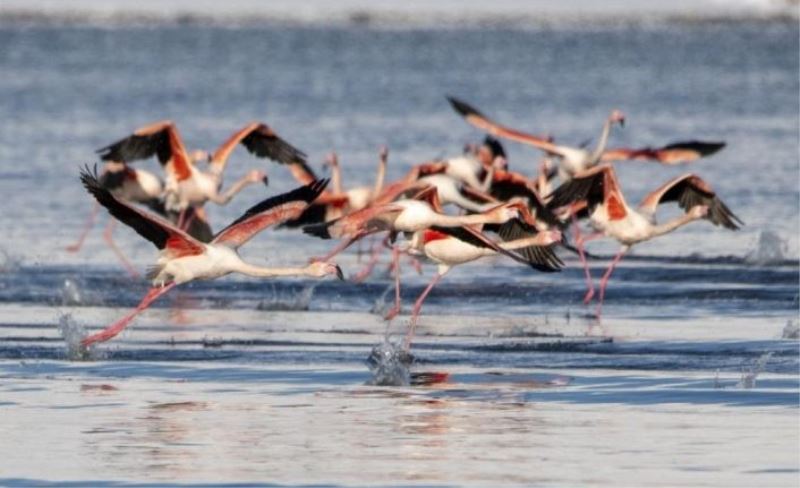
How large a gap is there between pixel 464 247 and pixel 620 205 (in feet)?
9.08

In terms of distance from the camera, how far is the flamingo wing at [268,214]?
1518cm

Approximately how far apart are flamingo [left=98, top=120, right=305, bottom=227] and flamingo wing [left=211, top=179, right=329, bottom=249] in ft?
14.9

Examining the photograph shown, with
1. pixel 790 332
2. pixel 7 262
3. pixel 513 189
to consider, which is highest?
pixel 513 189

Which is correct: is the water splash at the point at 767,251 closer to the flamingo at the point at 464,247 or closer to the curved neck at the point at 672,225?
the curved neck at the point at 672,225

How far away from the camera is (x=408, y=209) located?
16.2 meters

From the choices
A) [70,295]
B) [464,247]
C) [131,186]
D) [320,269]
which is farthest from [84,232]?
[320,269]

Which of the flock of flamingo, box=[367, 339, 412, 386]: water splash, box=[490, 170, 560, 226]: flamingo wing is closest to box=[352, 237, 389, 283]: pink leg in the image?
the flock of flamingo

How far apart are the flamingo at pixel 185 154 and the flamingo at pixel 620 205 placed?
268 cm

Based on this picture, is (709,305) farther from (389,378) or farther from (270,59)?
(270,59)

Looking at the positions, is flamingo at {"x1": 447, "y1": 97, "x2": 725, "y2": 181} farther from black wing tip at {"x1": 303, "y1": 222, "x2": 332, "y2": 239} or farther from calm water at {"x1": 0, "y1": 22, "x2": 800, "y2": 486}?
black wing tip at {"x1": 303, "y1": 222, "x2": 332, "y2": 239}

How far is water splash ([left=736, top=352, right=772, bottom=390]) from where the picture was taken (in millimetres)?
13781

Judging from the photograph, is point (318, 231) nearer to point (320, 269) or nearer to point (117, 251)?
point (320, 269)

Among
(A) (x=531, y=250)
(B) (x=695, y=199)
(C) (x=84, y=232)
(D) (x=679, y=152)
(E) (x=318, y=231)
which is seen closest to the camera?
(E) (x=318, y=231)

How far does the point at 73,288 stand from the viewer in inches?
724
